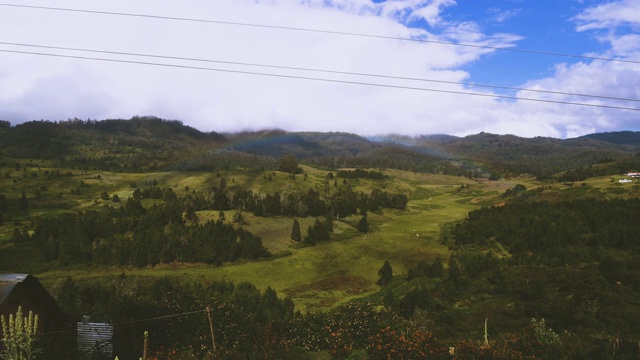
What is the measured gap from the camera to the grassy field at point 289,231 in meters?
56.3

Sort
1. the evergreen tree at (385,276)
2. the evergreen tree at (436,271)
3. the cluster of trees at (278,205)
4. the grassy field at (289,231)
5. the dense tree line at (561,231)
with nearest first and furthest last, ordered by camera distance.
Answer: the evergreen tree at (436,271), the evergreen tree at (385,276), the dense tree line at (561,231), the grassy field at (289,231), the cluster of trees at (278,205)

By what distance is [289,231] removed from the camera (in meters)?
84.2

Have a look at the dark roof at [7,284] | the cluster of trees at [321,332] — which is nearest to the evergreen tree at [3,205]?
the cluster of trees at [321,332]

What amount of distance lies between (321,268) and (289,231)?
23.0 m

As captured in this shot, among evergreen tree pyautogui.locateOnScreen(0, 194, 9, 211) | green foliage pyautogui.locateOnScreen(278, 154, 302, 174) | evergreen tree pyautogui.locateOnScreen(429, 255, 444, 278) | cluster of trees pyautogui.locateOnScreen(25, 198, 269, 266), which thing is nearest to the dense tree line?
evergreen tree pyautogui.locateOnScreen(429, 255, 444, 278)

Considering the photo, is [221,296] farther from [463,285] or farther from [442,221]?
[442,221]

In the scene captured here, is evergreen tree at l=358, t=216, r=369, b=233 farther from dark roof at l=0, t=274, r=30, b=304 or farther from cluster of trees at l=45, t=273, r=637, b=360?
dark roof at l=0, t=274, r=30, b=304

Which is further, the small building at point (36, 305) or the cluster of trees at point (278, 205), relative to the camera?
the cluster of trees at point (278, 205)

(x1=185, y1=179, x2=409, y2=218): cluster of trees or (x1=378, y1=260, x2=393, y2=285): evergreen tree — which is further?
(x1=185, y1=179, x2=409, y2=218): cluster of trees

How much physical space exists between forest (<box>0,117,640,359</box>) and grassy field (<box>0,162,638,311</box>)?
0.47m

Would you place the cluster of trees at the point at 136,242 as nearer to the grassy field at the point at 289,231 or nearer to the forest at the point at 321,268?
the forest at the point at 321,268

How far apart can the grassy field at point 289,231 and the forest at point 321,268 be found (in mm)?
470

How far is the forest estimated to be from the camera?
23.6 m

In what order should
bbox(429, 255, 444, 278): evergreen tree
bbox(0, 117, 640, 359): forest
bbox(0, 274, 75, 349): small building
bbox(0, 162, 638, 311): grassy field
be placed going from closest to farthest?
bbox(0, 274, 75, 349): small building, bbox(0, 117, 640, 359): forest, bbox(429, 255, 444, 278): evergreen tree, bbox(0, 162, 638, 311): grassy field
